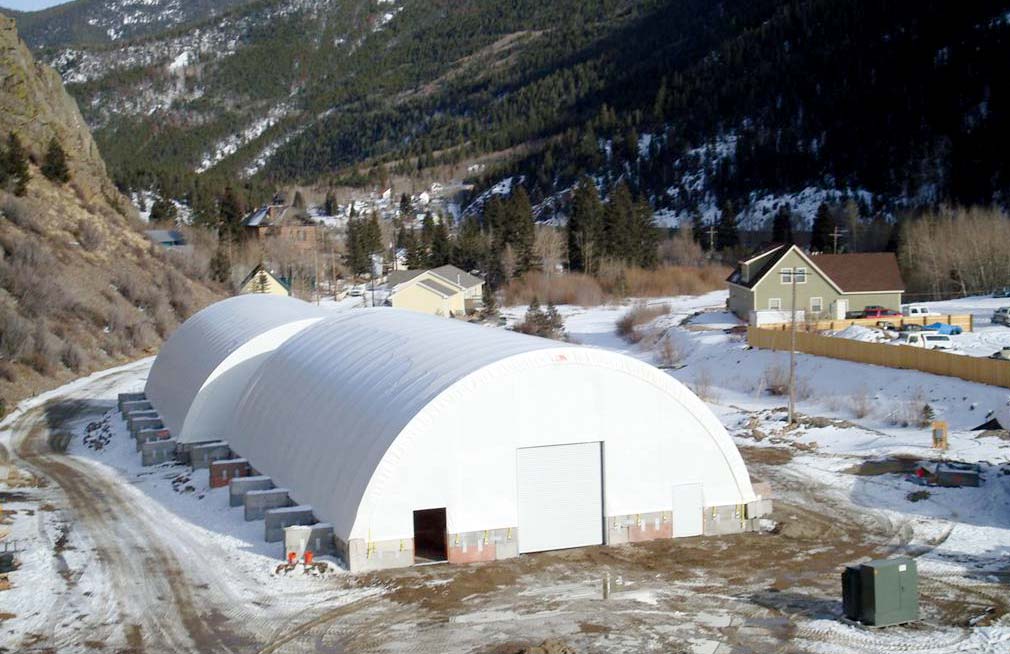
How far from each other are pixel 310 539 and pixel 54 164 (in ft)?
196

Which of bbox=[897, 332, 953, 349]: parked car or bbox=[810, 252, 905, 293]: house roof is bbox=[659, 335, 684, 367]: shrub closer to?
bbox=[897, 332, 953, 349]: parked car

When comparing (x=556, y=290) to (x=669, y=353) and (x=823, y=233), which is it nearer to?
(x=823, y=233)

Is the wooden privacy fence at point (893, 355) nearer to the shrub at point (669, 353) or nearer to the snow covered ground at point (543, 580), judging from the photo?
the shrub at point (669, 353)

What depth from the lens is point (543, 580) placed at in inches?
829

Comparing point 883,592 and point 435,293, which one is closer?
point 883,592

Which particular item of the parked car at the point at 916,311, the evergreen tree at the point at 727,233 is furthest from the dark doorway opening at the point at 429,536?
the evergreen tree at the point at 727,233

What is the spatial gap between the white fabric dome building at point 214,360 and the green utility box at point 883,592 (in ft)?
68.9

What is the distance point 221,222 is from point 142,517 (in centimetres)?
9598

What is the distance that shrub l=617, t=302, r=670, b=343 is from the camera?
7294 centimetres

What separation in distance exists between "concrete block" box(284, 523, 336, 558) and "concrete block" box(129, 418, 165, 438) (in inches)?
672

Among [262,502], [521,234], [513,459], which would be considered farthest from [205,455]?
[521,234]

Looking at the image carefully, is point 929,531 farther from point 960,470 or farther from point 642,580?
point 642,580

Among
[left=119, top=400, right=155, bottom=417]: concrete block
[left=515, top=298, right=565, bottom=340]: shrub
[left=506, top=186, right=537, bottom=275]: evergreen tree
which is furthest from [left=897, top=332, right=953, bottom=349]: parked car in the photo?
[left=506, top=186, right=537, bottom=275]: evergreen tree

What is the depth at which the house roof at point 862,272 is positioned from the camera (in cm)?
7556
